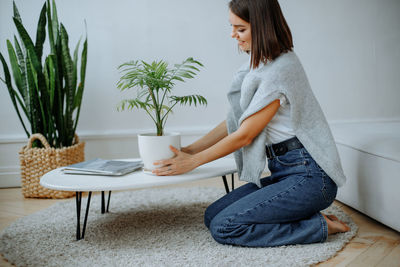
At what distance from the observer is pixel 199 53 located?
3.08m

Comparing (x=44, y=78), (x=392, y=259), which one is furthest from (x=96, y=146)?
(x=392, y=259)

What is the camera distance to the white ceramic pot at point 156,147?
1.66m

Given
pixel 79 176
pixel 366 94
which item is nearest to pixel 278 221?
pixel 79 176

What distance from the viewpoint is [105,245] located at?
1.67 metres

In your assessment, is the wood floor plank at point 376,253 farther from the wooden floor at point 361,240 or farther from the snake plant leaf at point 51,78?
the snake plant leaf at point 51,78

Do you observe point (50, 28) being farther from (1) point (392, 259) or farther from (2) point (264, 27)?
(1) point (392, 259)

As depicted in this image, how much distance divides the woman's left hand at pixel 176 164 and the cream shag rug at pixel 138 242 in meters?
0.30

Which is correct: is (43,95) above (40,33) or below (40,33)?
below

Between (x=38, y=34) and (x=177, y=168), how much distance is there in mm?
1455

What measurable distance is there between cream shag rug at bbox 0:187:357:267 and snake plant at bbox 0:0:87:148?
57cm

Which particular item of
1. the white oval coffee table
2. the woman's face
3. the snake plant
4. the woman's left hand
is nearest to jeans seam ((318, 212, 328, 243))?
the white oval coffee table

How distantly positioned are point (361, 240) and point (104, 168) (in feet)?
3.78

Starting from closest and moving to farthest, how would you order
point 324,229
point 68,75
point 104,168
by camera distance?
1. point 324,229
2. point 104,168
3. point 68,75

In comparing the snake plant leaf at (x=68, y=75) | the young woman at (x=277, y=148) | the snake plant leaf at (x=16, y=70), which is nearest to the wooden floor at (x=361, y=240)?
the young woman at (x=277, y=148)
